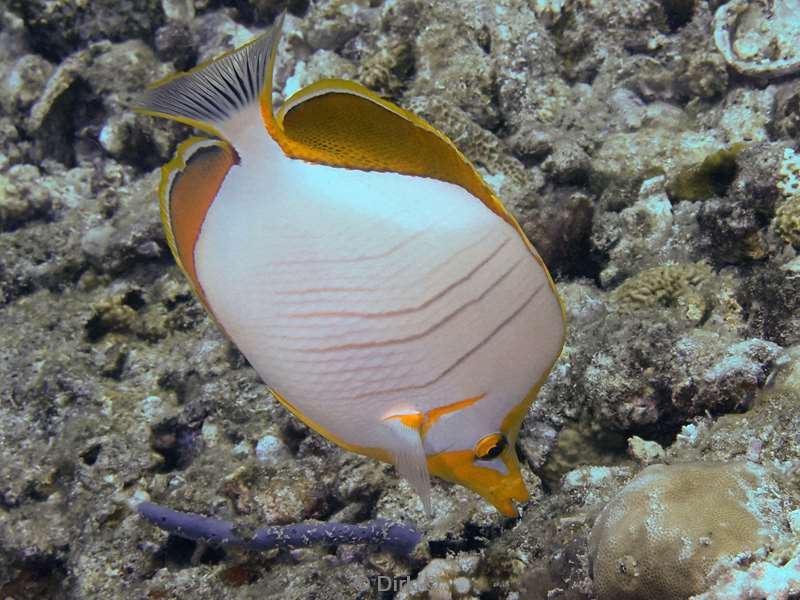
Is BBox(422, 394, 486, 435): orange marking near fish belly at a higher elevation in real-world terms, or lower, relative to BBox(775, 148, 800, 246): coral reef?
higher

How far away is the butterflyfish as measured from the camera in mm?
1043

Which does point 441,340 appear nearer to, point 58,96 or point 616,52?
point 616,52

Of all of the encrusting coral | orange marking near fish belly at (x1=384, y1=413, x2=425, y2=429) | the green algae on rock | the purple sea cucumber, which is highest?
orange marking near fish belly at (x1=384, y1=413, x2=425, y2=429)

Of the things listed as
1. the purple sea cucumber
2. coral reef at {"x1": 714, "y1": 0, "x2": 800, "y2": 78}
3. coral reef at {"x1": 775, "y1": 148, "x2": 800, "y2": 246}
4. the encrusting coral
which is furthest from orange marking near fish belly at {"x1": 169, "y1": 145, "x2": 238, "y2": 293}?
coral reef at {"x1": 714, "y1": 0, "x2": 800, "y2": 78}

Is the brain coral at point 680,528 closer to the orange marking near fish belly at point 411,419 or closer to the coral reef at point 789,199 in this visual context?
the orange marking near fish belly at point 411,419

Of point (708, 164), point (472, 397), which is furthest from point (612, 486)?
point (708, 164)

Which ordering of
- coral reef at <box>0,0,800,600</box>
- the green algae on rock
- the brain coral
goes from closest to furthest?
the brain coral, coral reef at <box>0,0,800,600</box>, the green algae on rock

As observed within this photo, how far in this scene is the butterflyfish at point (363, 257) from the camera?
1.04m

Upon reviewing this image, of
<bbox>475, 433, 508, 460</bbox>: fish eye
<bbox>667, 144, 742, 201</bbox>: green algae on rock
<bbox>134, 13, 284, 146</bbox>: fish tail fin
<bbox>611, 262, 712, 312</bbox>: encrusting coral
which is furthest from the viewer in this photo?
<bbox>667, 144, 742, 201</bbox>: green algae on rock

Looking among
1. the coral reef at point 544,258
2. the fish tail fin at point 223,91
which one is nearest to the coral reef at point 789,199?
the coral reef at point 544,258

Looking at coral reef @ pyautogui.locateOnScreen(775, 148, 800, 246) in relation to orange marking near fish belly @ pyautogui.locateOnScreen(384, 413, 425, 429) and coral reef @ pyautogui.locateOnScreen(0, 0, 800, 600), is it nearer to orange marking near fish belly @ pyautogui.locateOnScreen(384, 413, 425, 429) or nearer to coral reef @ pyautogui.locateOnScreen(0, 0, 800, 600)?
coral reef @ pyautogui.locateOnScreen(0, 0, 800, 600)

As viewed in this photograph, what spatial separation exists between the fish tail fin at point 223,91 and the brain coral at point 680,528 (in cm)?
150

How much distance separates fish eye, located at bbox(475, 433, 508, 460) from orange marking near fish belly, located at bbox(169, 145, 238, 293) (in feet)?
2.13

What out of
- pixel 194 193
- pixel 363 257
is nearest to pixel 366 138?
pixel 363 257
